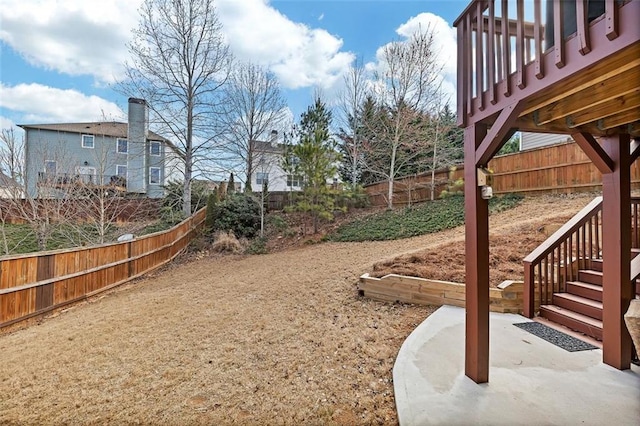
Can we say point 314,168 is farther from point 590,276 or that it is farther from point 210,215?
point 590,276

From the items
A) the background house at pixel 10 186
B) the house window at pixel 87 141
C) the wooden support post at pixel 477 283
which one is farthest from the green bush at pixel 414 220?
the house window at pixel 87 141

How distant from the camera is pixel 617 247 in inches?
119

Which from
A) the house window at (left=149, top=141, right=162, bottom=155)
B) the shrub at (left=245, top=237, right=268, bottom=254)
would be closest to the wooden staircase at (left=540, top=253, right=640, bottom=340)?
the shrub at (left=245, top=237, right=268, bottom=254)

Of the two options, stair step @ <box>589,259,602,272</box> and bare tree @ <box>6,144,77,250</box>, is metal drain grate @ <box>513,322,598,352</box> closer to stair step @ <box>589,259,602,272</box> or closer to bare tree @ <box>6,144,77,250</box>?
stair step @ <box>589,259,602,272</box>

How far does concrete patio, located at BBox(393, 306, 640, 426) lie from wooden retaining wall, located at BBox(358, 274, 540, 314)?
0.88 metres

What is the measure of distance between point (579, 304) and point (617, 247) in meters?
1.31

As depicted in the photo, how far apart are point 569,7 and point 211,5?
14818 mm

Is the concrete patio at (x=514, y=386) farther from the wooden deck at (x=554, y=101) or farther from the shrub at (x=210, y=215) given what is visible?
the shrub at (x=210, y=215)

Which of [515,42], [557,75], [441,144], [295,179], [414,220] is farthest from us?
[441,144]

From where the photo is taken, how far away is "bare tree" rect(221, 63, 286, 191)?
57.2 ft

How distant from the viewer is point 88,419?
7.91 feet

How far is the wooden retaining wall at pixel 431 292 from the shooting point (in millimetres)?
4395

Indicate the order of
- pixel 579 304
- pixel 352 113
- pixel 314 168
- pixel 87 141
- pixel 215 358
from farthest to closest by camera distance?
1. pixel 87 141
2. pixel 352 113
3. pixel 314 168
4. pixel 579 304
5. pixel 215 358

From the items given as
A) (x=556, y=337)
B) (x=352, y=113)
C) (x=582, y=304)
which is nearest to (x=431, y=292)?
(x=556, y=337)
